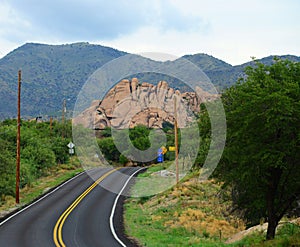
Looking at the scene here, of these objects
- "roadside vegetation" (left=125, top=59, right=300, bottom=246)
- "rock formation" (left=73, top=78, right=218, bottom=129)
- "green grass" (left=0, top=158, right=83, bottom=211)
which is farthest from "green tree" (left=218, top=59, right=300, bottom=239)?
"rock formation" (left=73, top=78, right=218, bottom=129)

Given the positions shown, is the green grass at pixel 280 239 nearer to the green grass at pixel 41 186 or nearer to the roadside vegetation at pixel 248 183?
the roadside vegetation at pixel 248 183

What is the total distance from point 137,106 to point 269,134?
99351 millimetres

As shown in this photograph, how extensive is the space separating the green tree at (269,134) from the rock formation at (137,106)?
7717cm

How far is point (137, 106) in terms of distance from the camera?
115 m

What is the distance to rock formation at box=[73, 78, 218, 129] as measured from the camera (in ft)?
350

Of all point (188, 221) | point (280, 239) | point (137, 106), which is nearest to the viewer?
point (280, 239)

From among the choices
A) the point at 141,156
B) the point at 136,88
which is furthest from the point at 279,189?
the point at 136,88

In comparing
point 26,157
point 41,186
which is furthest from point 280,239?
point 26,157

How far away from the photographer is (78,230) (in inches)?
797

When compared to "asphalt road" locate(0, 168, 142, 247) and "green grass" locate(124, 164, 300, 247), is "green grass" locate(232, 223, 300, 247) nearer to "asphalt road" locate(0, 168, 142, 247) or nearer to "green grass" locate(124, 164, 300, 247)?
"green grass" locate(124, 164, 300, 247)

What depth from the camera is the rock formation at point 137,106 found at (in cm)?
10662

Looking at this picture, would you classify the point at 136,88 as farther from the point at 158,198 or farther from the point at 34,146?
the point at 158,198

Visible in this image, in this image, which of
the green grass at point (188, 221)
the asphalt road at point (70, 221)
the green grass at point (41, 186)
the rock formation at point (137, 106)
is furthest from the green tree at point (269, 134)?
the rock formation at point (137, 106)

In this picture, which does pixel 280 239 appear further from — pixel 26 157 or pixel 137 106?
pixel 137 106
